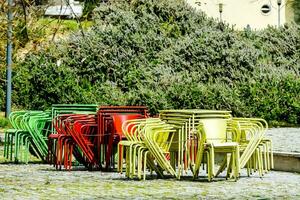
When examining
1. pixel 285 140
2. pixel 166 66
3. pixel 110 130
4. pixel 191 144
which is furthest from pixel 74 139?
pixel 166 66

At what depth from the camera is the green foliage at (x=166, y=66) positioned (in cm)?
3216

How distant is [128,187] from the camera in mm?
13539

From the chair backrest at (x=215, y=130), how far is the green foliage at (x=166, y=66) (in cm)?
1678

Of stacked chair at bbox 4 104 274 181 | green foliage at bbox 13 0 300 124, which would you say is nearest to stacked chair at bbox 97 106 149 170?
stacked chair at bbox 4 104 274 181

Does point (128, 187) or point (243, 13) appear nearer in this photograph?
point (128, 187)

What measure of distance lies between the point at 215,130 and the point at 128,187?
1.81 m

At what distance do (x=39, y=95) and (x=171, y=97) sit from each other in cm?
465

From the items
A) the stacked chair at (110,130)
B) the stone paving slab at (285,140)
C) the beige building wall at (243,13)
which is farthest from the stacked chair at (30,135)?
the beige building wall at (243,13)

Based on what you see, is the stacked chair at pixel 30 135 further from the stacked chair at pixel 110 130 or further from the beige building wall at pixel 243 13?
the beige building wall at pixel 243 13

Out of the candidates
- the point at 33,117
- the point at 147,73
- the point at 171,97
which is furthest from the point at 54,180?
the point at 147,73

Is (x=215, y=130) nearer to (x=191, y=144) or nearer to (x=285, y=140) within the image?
(x=191, y=144)

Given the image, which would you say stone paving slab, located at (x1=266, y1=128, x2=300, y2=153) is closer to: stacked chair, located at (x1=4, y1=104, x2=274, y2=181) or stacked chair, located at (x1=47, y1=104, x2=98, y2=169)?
stacked chair, located at (x1=4, y1=104, x2=274, y2=181)

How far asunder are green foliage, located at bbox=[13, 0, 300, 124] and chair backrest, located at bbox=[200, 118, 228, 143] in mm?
16779

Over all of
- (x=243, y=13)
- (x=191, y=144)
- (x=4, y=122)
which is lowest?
(x=191, y=144)
